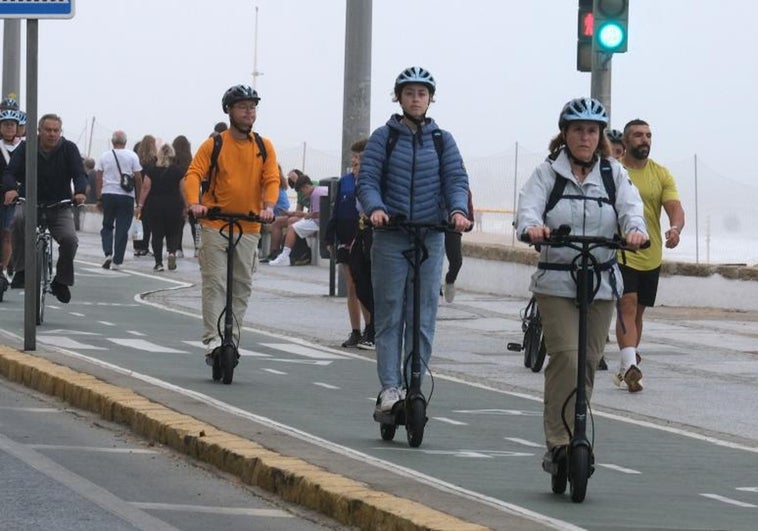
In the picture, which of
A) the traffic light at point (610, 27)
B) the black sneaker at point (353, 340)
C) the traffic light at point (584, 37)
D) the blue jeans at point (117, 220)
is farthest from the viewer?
the blue jeans at point (117, 220)

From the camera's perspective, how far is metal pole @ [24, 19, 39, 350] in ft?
46.7

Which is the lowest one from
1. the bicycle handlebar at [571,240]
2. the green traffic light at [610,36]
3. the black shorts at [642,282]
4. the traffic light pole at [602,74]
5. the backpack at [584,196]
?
the black shorts at [642,282]

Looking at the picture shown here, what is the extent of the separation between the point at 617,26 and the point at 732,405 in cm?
484

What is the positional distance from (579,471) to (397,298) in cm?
233

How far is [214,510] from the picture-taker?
8.57 metres

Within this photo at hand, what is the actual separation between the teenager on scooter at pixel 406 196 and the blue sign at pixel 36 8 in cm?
421

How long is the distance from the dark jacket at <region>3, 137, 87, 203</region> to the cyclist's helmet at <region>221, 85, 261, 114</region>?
4.48 meters

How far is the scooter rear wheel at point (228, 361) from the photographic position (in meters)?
13.4

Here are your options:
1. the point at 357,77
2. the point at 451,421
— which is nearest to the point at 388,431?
the point at 451,421

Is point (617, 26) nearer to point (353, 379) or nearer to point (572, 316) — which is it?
point (353, 379)

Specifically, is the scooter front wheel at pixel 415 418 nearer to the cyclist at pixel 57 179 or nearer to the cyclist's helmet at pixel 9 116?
the cyclist at pixel 57 179

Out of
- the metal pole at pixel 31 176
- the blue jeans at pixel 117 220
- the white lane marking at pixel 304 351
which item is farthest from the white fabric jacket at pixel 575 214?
the blue jeans at pixel 117 220

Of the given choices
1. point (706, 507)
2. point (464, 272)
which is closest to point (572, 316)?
point (706, 507)

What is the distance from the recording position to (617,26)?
680 inches
